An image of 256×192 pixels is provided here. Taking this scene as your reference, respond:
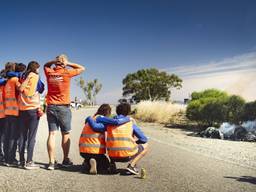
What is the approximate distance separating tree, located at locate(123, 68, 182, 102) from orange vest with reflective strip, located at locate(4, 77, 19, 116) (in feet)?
135

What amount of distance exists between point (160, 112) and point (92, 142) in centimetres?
1840

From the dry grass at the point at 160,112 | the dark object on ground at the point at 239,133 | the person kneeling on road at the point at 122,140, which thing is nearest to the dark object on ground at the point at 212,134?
the dark object on ground at the point at 239,133

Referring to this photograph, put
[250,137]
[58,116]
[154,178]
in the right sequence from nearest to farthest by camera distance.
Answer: [154,178] < [58,116] < [250,137]

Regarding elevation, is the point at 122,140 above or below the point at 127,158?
above

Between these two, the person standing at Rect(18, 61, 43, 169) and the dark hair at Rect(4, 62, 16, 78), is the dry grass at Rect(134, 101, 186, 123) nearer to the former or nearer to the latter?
the dark hair at Rect(4, 62, 16, 78)

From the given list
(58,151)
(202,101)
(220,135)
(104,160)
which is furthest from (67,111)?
(202,101)

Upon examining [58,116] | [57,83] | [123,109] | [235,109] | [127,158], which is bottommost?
[127,158]

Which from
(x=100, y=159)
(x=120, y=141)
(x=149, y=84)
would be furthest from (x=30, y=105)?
(x=149, y=84)

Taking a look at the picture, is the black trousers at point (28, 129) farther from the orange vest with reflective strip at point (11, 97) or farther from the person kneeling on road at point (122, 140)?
the person kneeling on road at point (122, 140)

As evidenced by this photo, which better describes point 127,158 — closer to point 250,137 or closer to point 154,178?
point 154,178

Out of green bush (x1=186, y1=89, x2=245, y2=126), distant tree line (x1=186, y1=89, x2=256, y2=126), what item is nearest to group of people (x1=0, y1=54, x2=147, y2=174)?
distant tree line (x1=186, y1=89, x2=256, y2=126)

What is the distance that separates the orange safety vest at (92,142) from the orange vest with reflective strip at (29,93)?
128cm

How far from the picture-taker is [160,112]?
86.1 ft

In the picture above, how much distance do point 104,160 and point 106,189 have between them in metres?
1.43
